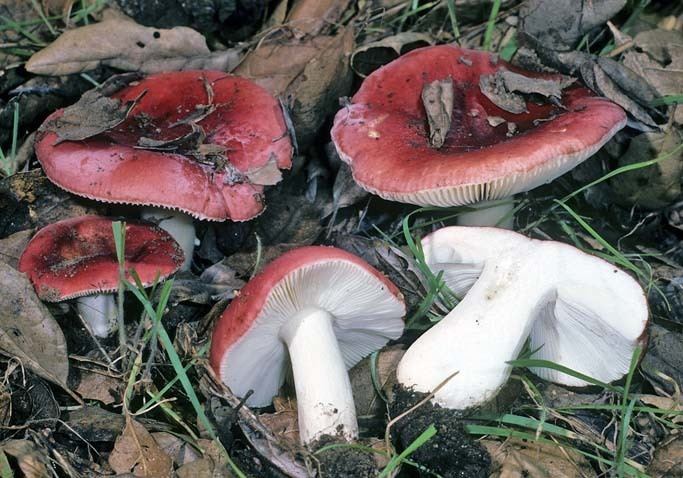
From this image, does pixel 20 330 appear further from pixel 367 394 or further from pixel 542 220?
pixel 542 220

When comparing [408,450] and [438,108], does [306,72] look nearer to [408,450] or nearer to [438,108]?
[438,108]

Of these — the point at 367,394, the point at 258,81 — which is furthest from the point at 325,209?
the point at 367,394

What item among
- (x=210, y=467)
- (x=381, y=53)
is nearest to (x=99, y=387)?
(x=210, y=467)

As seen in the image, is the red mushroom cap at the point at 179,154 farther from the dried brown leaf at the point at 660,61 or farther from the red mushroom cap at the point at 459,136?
the dried brown leaf at the point at 660,61

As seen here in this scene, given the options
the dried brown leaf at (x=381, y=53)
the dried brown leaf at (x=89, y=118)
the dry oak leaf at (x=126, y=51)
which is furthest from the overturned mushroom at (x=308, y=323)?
the dry oak leaf at (x=126, y=51)

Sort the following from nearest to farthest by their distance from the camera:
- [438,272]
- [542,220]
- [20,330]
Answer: [20,330] < [438,272] < [542,220]

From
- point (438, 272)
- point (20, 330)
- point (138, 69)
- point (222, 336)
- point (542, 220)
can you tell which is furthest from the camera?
point (138, 69)

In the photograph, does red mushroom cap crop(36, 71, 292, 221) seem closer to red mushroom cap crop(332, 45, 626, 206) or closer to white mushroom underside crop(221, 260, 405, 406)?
red mushroom cap crop(332, 45, 626, 206)

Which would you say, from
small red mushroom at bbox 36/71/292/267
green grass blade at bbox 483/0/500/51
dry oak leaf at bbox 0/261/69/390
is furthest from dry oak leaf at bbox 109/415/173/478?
green grass blade at bbox 483/0/500/51
